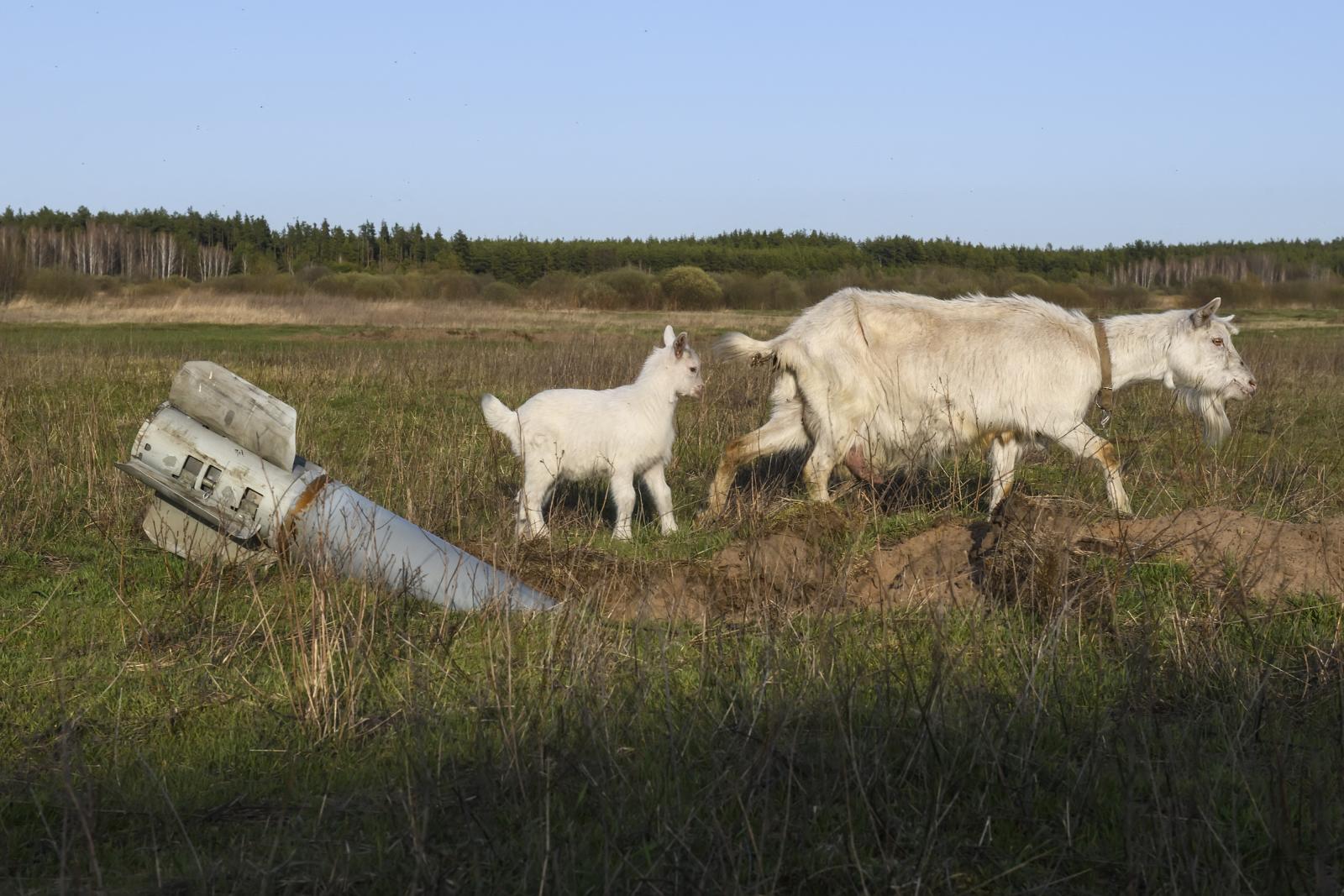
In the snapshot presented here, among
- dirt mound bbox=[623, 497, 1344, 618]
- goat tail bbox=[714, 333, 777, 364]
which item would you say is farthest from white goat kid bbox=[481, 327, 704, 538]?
dirt mound bbox=[623, 497, 1344, 618]

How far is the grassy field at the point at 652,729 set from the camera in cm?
320

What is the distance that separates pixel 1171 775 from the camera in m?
3.57

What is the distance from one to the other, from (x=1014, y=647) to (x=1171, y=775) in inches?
49.5

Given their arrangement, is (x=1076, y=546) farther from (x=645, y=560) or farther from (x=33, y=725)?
(x=33, y=725)

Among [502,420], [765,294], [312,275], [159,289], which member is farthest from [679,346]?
[312,275]

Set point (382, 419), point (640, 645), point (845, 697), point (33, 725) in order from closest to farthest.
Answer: point (845, 697) → point (33, 725) → point (640, 645) → point (382, 419)

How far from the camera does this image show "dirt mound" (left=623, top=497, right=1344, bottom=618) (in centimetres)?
572

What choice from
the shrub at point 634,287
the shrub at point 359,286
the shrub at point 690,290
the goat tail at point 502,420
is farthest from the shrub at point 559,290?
the goat tail at point 502,420

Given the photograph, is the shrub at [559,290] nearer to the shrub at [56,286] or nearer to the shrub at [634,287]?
the shrub at [634,287]

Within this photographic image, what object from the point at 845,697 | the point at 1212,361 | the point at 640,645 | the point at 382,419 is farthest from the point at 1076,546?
the point at 382,419

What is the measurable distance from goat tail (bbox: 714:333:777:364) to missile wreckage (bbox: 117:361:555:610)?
333cm

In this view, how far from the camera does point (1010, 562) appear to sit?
5961 millimetres

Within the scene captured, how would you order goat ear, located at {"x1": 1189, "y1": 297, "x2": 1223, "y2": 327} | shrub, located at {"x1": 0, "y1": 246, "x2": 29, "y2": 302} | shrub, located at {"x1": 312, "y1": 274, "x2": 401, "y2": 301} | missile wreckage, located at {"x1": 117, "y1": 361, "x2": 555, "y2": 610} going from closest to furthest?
missile wreckage, located at {"x1": 117, "y1": 361, "x2": 555, "y2": 610} < goat ear, located at {"x1": 1189, "y1": 297, "x2": 1223, "y2": 327} < shrub, located at {"x1": 0, "y1": 246, "x2": 29, "y2": 302} < shrub, located at {"x1": 312, "y1": 274, "x2": 401, "y2": 301}

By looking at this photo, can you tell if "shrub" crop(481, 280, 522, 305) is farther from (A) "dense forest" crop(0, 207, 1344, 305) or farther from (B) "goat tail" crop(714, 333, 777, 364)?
(B) "goat tail" crop(714, 333, 777, 364)
